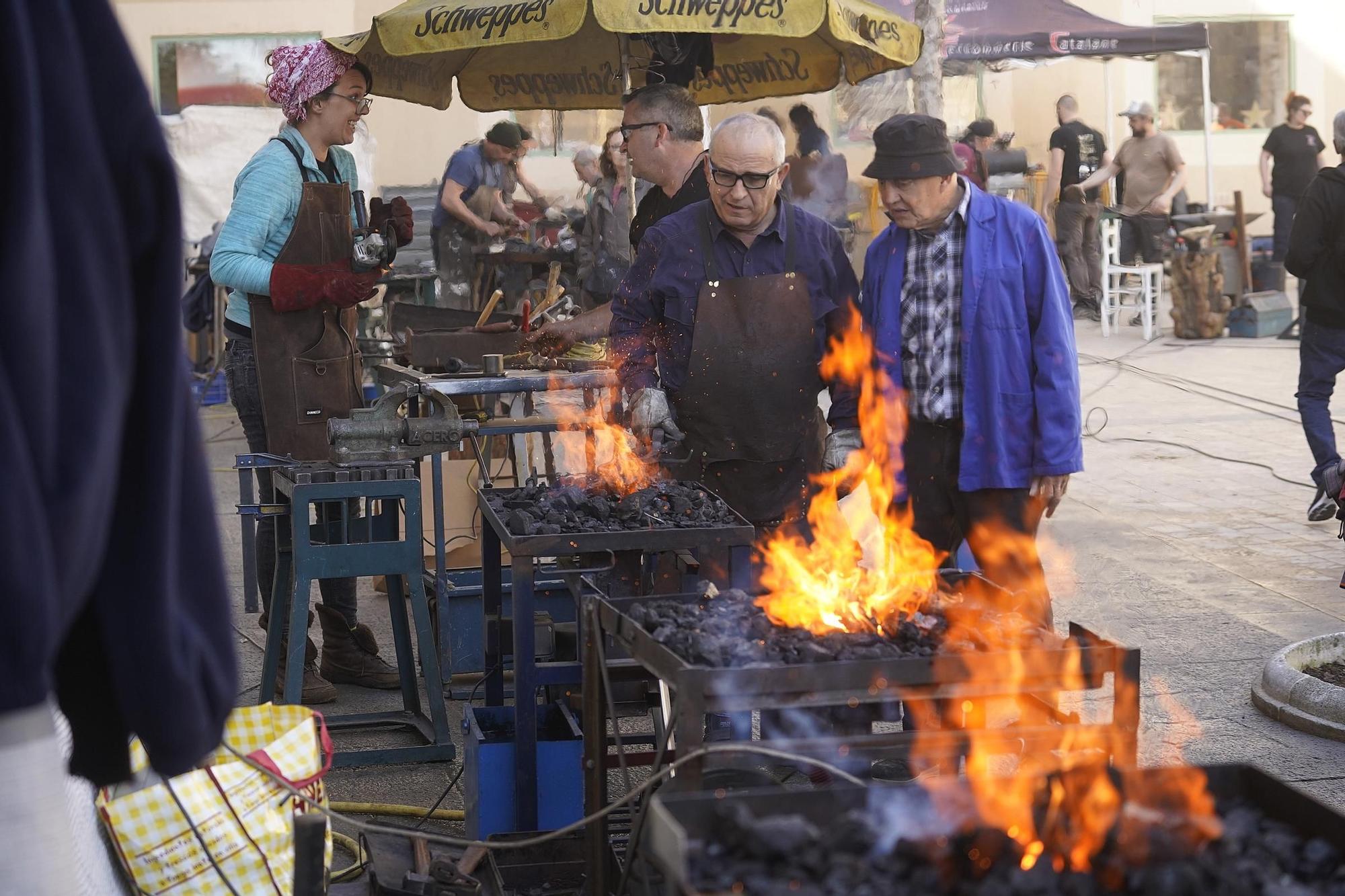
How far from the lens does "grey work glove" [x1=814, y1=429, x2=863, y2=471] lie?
4.78 meters

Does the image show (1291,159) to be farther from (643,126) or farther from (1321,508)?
(643,126)

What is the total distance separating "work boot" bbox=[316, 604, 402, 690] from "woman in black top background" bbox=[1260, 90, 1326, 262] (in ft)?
49.9

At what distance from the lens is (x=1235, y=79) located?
2370cm

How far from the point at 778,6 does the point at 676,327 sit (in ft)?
5.27

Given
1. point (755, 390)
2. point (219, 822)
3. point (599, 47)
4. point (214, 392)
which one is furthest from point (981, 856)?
point (214, 392)

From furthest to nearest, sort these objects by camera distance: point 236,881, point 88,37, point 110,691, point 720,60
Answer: point 720,60, point 236,881, point 110,691, point 88,37

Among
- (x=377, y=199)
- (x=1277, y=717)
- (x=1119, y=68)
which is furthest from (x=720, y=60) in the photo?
(x=1119, y=68)

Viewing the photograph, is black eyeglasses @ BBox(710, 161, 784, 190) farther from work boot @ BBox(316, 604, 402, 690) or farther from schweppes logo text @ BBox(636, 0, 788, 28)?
work boot @ BBox(316, 604, 402, 690)

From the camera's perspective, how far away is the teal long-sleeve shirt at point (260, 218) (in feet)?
17.9

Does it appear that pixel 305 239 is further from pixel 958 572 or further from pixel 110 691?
pixel 110 691

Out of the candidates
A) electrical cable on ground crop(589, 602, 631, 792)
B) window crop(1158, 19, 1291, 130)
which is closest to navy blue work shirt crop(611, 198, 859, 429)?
electrical cable on ground crop(589, 602, 631, 792)

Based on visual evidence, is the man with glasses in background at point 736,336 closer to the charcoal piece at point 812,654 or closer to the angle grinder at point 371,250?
the angle grinder at point 371,250

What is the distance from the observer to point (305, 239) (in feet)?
18.3

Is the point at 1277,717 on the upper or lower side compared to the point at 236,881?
lower
